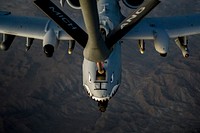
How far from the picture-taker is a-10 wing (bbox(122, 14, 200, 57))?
24.3 m

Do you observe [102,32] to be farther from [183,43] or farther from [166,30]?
[183,43]

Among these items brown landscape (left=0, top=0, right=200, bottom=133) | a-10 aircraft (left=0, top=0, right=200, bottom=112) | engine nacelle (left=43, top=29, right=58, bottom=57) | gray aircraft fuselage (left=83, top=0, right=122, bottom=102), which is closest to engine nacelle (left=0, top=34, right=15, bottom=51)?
a-10 aircraft (left=0, top=0, right=200, bottom=112)

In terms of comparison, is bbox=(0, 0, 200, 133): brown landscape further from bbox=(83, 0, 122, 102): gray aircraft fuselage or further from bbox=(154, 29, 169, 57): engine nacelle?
bbox=(83, 0, 122, 102): gray aircraft fuselage

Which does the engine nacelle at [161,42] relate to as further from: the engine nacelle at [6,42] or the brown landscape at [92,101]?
the brown landscape at [92,101]

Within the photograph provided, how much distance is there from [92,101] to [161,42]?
291 feet

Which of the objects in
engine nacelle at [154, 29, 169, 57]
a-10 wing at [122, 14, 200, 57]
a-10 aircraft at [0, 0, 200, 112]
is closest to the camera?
a-10 aircraft at [0, 0, 200, 112]

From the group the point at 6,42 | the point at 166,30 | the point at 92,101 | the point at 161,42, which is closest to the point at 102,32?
the point at 161,42

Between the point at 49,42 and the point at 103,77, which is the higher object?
the point at 49,42

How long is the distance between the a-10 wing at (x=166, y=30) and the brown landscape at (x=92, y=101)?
252 ft

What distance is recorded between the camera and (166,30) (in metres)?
25.5

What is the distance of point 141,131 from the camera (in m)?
104

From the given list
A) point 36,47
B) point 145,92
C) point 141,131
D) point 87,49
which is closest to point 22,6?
point 36,47

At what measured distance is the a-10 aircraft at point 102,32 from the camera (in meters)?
13.0

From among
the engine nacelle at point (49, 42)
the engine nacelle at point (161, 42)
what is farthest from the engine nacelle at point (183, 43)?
the engine nacelle at point (49, 42)
